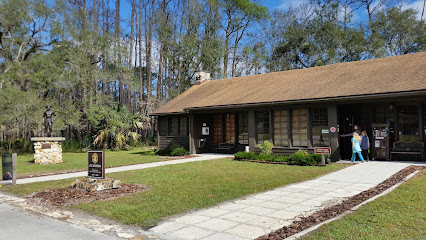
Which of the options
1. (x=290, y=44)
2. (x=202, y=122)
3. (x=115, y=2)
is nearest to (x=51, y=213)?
(x=202, y=122)

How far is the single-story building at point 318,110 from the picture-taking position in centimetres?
1227

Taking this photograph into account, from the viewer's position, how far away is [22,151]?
2500cm

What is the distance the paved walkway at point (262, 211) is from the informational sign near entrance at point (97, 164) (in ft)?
11.0

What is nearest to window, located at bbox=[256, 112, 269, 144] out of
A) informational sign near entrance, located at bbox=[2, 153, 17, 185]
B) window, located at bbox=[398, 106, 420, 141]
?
window, located at bbox=[398, 106, 420, 141]

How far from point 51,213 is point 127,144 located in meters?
20.9

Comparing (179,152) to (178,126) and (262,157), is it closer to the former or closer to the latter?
(178,126)

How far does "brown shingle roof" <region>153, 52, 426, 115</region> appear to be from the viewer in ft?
39.9

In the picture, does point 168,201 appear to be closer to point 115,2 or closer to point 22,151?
point 22,151

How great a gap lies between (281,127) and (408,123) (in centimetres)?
505

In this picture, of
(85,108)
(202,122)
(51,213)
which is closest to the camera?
(51,213)

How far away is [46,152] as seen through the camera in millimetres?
15961

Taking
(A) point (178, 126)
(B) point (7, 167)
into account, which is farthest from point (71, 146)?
(B) point (7, 167)

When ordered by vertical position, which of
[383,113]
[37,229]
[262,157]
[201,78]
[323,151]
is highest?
[201,78]

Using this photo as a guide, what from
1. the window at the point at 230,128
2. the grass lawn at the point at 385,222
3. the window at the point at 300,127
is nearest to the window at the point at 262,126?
the window at the point at 300,127
